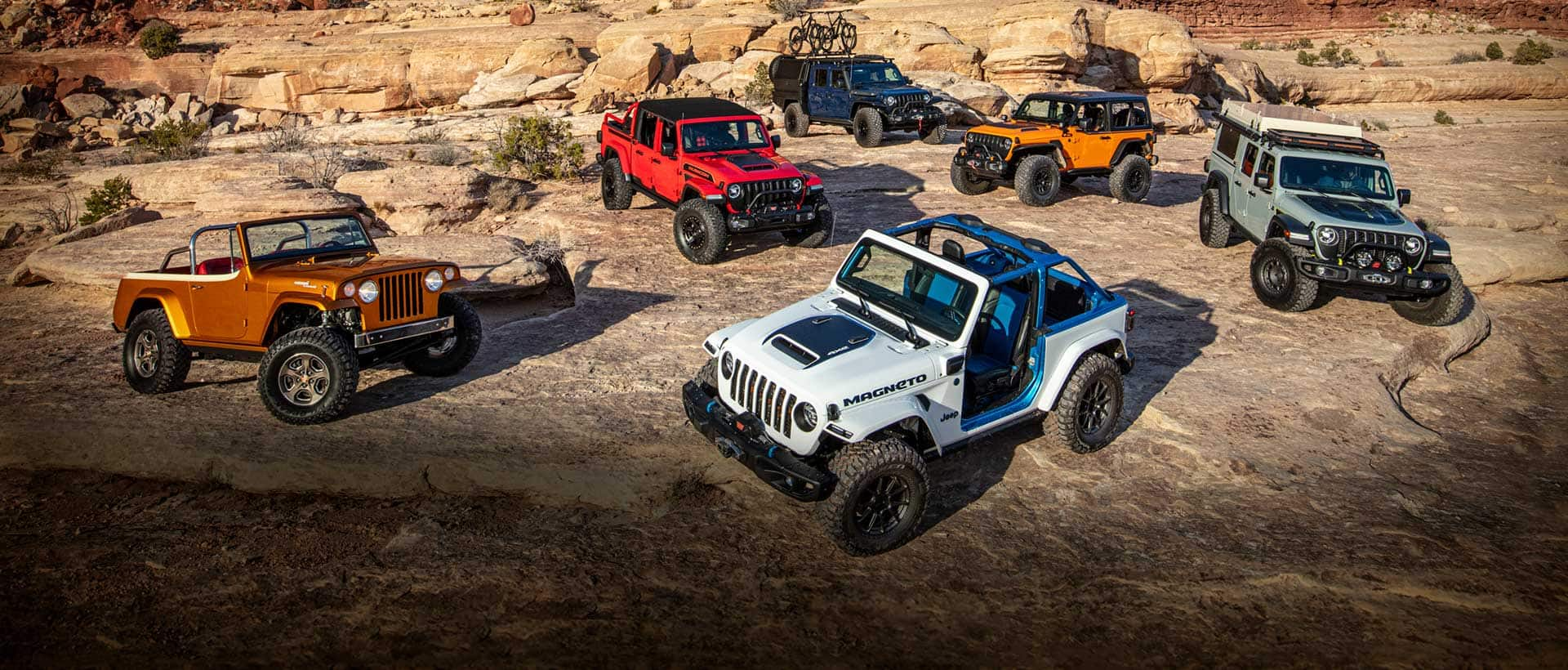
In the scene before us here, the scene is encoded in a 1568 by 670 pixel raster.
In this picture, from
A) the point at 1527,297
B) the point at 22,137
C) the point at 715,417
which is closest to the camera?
the point at 715,417

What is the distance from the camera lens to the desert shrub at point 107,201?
49.0ft

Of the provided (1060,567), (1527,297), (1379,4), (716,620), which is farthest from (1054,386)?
(1379,4)

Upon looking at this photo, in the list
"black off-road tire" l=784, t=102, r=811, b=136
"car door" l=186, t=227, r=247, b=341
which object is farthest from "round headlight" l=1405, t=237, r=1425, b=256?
"black off-road tire" l=784, t=102, r=811, b=136

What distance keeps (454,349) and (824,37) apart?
2091 centimetres

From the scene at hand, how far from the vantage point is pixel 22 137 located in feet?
84.2

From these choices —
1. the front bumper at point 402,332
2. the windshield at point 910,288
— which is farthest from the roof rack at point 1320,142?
the front bumper at point 402,332

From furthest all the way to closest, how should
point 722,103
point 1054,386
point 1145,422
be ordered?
point 722,103 < point 1145,422 < point 1054,386

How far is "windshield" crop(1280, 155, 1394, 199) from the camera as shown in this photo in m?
11.2

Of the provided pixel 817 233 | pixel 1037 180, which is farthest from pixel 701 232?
pixel 1037 180

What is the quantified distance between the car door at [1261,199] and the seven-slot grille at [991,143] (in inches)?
165

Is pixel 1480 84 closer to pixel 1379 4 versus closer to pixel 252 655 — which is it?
pixel 1379 4

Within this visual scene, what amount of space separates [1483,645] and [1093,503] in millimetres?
2343

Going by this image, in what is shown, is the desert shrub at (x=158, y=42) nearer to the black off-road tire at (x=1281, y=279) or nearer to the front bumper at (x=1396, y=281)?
the black off-road tire at (x=1281, y=279)

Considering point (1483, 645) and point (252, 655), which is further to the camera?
point (1483, 645)
